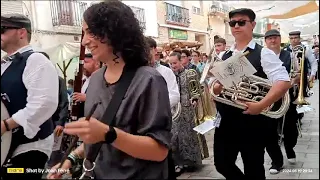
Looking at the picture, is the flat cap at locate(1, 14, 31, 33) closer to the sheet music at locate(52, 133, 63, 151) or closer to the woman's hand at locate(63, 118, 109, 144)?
the sheet music at locate(52, 133, 63, 151)

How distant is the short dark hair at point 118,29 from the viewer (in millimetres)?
1268

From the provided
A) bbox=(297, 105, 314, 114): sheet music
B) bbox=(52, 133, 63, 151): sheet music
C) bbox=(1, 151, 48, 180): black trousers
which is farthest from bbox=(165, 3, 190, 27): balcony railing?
bbox=(1, 151, 48, 180): black trousers

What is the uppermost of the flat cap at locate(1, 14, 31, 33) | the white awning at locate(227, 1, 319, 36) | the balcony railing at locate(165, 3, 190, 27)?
the balcony railing at locate(165, 3, 190, 27)

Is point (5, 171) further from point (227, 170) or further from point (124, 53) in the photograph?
point (227, 170)

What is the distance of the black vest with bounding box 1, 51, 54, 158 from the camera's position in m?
1.79

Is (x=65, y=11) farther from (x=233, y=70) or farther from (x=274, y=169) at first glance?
(x=274, y=169)

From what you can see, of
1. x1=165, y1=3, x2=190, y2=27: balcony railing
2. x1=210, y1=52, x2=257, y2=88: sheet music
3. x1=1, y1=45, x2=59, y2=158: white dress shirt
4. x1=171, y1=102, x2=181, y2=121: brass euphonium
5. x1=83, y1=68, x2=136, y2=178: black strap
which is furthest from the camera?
x1=165, y1=3, x2=190, y2=27: balcony railing

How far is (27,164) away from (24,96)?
0.37 metres

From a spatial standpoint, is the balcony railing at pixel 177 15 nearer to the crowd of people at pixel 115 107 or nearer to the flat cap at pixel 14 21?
the crowd of people at pixel 115 107

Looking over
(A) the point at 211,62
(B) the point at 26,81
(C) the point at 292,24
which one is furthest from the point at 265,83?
(C) the point at 292,24

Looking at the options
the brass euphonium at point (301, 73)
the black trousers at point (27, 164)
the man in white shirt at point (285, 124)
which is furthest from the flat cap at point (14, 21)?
the brass euphonium at point (301, 73)

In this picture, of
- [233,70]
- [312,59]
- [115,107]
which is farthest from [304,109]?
[115,107]

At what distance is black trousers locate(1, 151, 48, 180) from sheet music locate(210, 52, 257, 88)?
48.8 inches

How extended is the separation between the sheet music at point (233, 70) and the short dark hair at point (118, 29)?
1131mm
